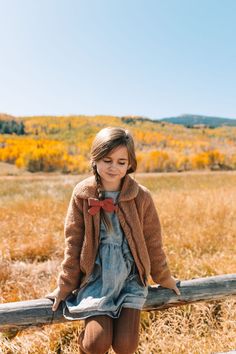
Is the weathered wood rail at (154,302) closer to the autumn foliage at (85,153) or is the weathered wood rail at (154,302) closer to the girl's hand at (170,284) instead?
the girl's hand at (170,284)

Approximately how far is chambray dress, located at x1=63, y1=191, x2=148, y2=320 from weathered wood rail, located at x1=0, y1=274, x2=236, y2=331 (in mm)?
133

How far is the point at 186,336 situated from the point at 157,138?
99860 millimetres

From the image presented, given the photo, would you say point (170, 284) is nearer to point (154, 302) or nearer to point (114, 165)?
point (154, 302)

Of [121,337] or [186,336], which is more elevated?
[121,337]

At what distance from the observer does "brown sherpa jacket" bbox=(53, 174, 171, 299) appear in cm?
202

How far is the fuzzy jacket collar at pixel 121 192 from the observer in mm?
2064

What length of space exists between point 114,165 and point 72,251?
0.59m

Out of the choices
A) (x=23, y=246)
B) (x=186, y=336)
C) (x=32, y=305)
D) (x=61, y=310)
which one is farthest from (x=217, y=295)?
(x=23, y=246)

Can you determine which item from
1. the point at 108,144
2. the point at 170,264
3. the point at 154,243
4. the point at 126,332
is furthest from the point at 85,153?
the point at 126,332

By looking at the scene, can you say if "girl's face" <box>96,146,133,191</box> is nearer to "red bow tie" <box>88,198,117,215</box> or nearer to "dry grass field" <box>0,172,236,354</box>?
"red bow tie" <box>88,198,117,215</box>

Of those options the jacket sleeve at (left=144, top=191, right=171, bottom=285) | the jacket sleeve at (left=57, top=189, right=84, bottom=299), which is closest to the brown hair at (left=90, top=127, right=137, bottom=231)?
the jacket sleeve at (left=57, top=189, right=84, bottom=299)

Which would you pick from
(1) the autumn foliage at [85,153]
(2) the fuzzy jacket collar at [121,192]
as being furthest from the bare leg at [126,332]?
(1) the autumn foliage at [85,153]

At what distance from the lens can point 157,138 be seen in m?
101

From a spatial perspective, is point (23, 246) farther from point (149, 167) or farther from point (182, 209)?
point (149, 167)
